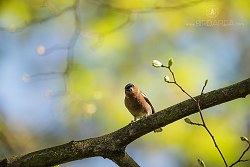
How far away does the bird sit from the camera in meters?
4.27

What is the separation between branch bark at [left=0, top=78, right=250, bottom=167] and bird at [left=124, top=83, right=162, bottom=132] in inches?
66.0

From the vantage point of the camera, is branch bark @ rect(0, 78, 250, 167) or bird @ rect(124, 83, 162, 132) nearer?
branch bark @ rect(0, 78, 250, 167)

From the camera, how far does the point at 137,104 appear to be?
4.31m

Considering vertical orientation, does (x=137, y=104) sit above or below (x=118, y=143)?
above

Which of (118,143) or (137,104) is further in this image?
(137,104)

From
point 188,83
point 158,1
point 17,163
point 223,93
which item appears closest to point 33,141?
point 188,83

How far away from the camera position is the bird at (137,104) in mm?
4273

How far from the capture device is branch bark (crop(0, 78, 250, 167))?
245 centimetres

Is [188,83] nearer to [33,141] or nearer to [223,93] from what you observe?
[33,141]

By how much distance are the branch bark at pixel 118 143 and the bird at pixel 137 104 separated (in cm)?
168

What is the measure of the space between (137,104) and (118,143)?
178 centimetres

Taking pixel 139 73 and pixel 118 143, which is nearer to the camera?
pixel 118 143

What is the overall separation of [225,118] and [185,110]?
11.7 ft

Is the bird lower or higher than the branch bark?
higher
